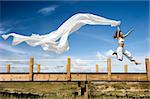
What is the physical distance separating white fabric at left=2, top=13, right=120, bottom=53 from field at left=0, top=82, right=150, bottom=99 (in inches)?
85.7

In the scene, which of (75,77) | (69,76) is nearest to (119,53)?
(75,77)

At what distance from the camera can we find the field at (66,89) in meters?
14.8

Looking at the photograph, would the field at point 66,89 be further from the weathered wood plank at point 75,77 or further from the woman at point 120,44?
the woman at point 120,44

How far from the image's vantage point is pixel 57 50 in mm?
13758

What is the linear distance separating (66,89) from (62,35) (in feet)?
9.83

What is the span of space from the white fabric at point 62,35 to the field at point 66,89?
218 cm

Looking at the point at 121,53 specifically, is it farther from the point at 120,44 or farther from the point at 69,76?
the point at 69,76

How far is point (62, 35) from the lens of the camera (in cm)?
1414

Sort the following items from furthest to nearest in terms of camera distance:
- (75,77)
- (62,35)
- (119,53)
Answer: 1. (75,77)
2. (62,35)
3. (119,53)

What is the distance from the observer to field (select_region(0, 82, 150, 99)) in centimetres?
1477

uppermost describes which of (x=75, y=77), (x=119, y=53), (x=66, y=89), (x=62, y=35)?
(x=62, y=35)

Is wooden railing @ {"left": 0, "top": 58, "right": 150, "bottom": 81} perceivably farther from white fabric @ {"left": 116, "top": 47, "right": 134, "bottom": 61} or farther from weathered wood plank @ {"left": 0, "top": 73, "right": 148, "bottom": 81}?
white fabric @ {"left": 116, "top": 47, "right": 134, "bottom": 61}

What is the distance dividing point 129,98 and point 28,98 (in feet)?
18.1

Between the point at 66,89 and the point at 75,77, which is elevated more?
the point at 75,77
